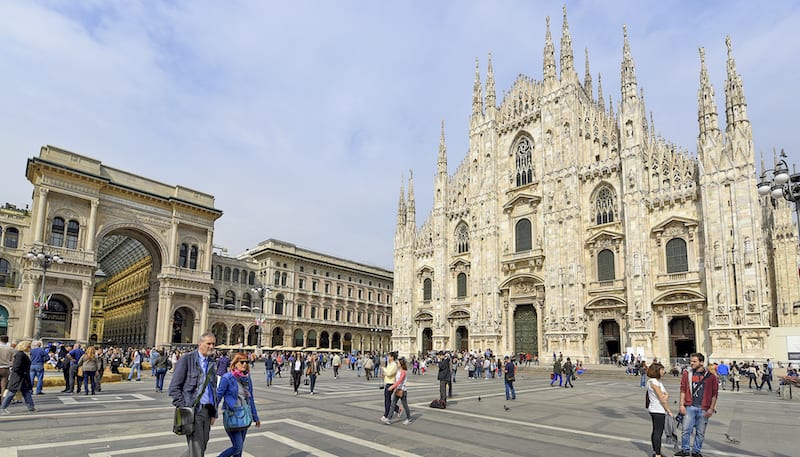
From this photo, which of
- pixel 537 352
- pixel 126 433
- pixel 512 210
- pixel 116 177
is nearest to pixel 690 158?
pixel 512 210

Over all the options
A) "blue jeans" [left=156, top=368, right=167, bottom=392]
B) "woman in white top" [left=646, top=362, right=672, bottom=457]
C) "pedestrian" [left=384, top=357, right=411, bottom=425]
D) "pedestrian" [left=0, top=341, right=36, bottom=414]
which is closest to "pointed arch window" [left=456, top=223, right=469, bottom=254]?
"blue jeans" [left=156, top=368, right=167, bottom=392]

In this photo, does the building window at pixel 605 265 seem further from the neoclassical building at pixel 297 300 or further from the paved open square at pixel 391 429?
the neoclassical building at pixel 297 300

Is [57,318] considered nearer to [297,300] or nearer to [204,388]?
[297,300]

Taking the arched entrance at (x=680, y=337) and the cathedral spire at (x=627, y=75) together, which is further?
the cathedral spire at (x=627, y=75)

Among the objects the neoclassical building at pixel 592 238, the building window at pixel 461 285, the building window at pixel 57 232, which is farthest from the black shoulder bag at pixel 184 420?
the building window at pixel 57 232

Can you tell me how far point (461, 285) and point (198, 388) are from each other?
40472 mm

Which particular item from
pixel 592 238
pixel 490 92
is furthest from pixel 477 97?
pixel 592 238

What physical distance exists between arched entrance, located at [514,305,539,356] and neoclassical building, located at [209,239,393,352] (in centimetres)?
2453

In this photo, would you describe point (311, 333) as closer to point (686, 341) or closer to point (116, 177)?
point (116, 177)

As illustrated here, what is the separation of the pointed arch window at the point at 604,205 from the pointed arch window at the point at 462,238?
1208cm

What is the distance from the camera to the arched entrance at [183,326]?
159ft

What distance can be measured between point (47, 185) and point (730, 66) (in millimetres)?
49077

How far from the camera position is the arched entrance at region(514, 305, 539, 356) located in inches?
1529

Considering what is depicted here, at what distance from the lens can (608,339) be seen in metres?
34.7
